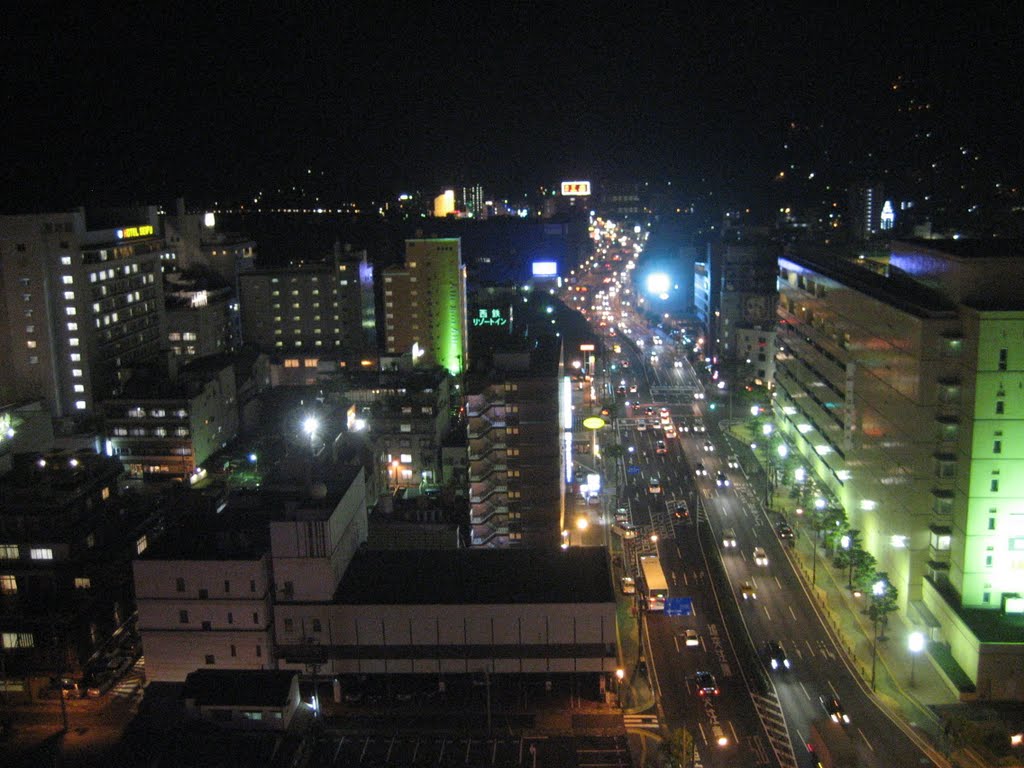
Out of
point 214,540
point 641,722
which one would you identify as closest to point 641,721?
point 641,722

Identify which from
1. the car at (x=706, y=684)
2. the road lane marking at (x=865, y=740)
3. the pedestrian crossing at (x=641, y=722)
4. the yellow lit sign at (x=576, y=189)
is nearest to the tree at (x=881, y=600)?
the road lane marking at (x=865, y=740)

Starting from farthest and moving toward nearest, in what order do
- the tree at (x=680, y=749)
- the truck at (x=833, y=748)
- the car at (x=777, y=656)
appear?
the car at (x=777, y=656), the truck at (x=833, y=748), the tree at (x=680, y=749)

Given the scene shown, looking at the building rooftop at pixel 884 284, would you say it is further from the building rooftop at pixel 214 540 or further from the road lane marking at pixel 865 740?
the building rooftop at pixel 214 540

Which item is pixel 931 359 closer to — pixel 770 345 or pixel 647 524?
pixel 647 524

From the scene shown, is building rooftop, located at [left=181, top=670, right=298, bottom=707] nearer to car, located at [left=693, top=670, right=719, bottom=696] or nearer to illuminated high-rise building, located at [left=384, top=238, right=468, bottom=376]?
car, located at [left=693, top=670, right=719, bottom=696]

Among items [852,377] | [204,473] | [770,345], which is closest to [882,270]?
[852,377]

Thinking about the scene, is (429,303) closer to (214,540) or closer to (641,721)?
(214,540)

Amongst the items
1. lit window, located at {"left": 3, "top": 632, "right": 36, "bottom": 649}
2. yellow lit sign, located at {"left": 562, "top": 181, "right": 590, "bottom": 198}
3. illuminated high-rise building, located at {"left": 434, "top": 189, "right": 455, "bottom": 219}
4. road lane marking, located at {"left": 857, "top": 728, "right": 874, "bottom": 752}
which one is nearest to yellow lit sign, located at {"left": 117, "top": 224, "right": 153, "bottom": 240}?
lit window, located at {"left": 3, "top": 632, "right": 36, "bottom": 649}
